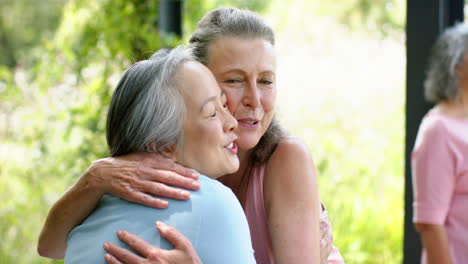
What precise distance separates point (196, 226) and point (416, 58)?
2.37 metres

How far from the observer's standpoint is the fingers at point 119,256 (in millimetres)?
1339

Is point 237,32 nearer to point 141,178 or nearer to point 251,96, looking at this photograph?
point 251,96

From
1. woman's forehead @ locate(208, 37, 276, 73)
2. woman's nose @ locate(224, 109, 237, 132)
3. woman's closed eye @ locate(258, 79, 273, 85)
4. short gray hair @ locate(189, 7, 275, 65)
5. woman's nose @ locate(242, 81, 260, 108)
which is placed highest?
short gray hair @ locate(189, 7, 275, 65)

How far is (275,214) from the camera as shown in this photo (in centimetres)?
177

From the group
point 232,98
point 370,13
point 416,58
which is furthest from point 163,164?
point 370,13

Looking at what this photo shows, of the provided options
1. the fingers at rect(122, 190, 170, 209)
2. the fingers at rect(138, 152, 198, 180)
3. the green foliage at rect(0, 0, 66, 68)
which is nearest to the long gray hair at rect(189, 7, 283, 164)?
the fingers at rect(138, 152, 198, 180)

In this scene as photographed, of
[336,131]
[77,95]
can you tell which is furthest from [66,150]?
[336,131]

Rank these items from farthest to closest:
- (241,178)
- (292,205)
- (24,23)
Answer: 1. (24,23)
2. (241,178)
3. (292,205)

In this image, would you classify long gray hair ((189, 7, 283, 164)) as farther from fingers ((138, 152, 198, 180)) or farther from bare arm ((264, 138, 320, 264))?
fingers ((138, 152, 198, 180))

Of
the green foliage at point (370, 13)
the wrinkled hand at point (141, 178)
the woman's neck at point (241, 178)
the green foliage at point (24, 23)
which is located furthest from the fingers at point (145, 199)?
the green foliage at point (24, 23)

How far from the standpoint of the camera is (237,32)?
1.89 metres

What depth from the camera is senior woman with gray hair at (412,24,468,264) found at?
9.50ft

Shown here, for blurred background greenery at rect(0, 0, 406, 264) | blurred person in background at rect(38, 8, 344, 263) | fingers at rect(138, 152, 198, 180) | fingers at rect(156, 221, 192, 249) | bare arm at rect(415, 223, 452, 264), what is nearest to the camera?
fingers at rect(156, 221, 192, 249)

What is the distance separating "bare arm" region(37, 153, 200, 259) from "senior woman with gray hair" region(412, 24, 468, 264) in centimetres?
183
